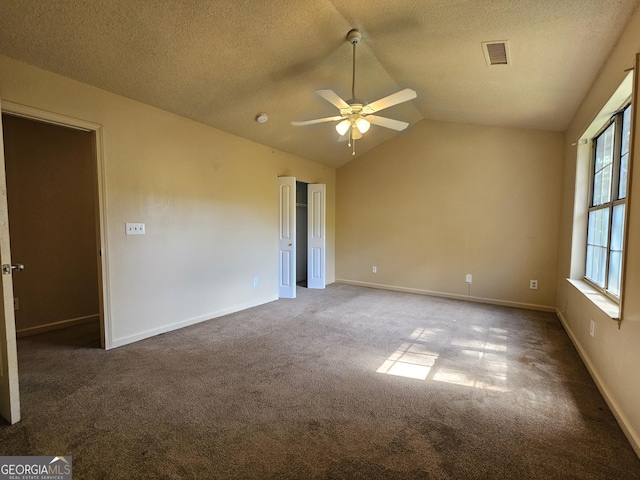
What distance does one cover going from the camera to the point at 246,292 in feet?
14.9

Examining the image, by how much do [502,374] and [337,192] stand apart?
14.5 feet

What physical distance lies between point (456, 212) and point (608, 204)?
2.40 m

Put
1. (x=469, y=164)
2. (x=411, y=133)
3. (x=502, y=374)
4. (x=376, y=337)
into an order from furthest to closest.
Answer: (x=411, y=133) < (x=469, y=164) < (x=376, y=337) < (x=502, y=374)

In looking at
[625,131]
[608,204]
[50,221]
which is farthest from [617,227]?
[50,221]

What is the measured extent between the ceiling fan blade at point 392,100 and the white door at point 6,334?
2.49 metres

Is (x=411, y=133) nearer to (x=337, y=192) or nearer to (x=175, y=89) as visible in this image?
(x=337, y=192)

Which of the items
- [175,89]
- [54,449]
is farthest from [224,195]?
[54,449]

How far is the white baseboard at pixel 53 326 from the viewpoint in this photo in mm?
3402

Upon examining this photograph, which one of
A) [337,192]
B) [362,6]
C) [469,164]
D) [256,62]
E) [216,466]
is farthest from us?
[337,192]

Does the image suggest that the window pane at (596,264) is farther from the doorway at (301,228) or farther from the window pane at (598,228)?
the doorway at (301,228)

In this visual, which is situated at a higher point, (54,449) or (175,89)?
(175,89)

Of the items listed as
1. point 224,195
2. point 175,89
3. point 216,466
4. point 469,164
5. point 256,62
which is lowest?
point 216,466

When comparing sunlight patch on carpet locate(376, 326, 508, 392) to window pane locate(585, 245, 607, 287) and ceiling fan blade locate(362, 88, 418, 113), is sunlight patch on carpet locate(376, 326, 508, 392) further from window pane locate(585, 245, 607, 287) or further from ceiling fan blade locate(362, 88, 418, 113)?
ceiling fan blade locate(362, 88, 418, 113)

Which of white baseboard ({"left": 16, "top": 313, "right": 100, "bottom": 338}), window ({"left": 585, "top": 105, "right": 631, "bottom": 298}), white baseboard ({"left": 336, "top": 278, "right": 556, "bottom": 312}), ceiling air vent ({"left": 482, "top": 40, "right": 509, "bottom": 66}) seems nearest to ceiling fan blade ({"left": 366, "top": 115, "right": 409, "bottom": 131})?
ceiling air vent ({"left": 482, "top": 40, "right": 509, "bottom": 66})
